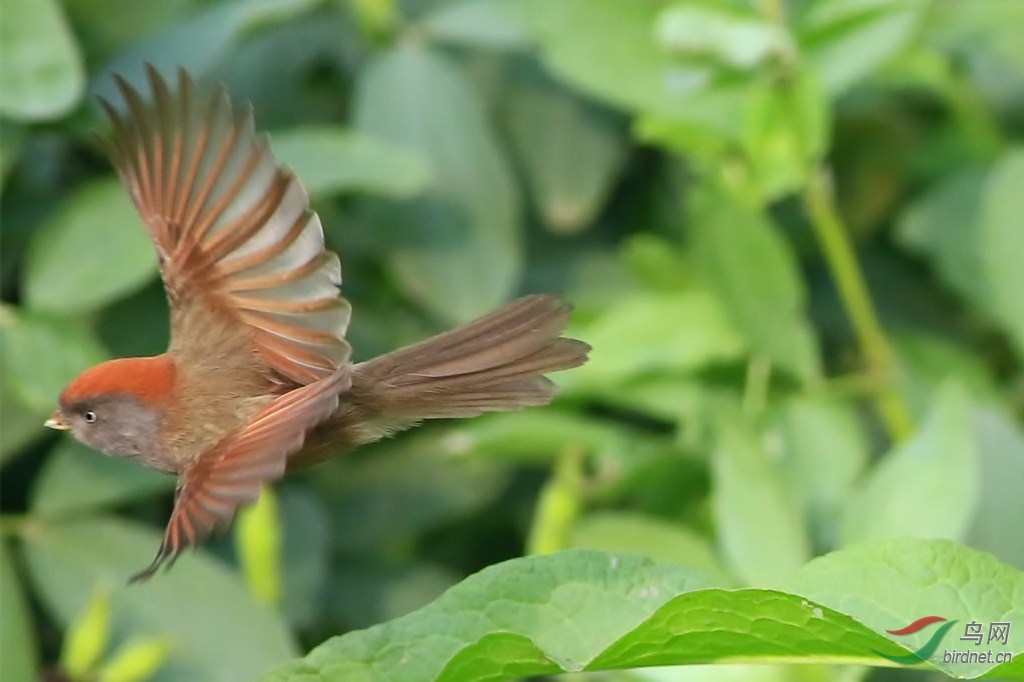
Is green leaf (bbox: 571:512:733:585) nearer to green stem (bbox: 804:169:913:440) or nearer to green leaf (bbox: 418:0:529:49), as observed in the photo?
green stem (bbox: 804:169:913:440)

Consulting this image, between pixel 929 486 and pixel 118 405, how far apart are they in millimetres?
539

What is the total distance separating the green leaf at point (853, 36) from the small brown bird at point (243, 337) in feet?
1.76

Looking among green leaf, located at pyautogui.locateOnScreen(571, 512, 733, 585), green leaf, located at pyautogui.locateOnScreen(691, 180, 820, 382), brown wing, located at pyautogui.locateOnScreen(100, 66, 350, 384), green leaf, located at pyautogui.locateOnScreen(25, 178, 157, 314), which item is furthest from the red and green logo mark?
green leaf, located at pyautogui.locateOnScreen(25, 178, 157, 314)

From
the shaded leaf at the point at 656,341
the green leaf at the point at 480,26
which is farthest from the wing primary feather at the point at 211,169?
the green leaf at the point at 480,26

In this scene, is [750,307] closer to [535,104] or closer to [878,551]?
[535,104]

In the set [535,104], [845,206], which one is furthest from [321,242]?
[845,206]

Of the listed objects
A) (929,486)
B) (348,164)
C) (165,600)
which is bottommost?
(165,600)

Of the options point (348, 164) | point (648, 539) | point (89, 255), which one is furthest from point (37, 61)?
point (648, 539)

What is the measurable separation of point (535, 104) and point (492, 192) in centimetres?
15

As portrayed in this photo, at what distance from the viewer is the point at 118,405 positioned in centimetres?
73

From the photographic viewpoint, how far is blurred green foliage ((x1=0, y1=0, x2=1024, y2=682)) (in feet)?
3.29

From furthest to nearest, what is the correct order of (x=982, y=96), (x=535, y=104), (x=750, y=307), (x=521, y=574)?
(x=982, y=96)
(x=535, y=104)
(x=750, y=307)
(x=521, y=574)

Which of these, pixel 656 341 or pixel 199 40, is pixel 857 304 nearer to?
pixel 656 341

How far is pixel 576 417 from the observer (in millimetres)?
1250
